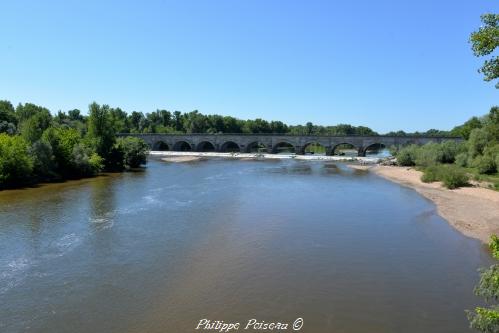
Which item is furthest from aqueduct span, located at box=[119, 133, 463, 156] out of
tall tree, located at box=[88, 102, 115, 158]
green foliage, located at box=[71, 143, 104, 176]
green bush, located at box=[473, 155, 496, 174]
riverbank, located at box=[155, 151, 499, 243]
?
green foliage, located at box=[71, 143, 104, 176]

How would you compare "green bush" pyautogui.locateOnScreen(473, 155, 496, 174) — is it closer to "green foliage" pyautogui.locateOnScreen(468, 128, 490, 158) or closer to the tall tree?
"green foliage" pyautogui.locateOnScreen(468, 128, 490, 158)

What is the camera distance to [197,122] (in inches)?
6068

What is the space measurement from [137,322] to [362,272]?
10348 mm

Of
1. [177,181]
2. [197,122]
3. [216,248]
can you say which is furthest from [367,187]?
[197,122]

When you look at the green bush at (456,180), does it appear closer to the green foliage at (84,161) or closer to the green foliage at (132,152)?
the green foliage at (84,161)

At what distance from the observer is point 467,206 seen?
3562cm

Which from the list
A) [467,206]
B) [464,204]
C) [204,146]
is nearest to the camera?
[467,206]

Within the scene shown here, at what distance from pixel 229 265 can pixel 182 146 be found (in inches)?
4397

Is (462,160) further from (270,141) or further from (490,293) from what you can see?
(490,293)

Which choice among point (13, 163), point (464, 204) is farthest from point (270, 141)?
point (464, 204)

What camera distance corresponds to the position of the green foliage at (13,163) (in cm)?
4428

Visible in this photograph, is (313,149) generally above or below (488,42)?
below

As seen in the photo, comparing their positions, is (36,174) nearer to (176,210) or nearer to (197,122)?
(176,210)

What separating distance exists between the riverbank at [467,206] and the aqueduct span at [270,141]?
141 feet
